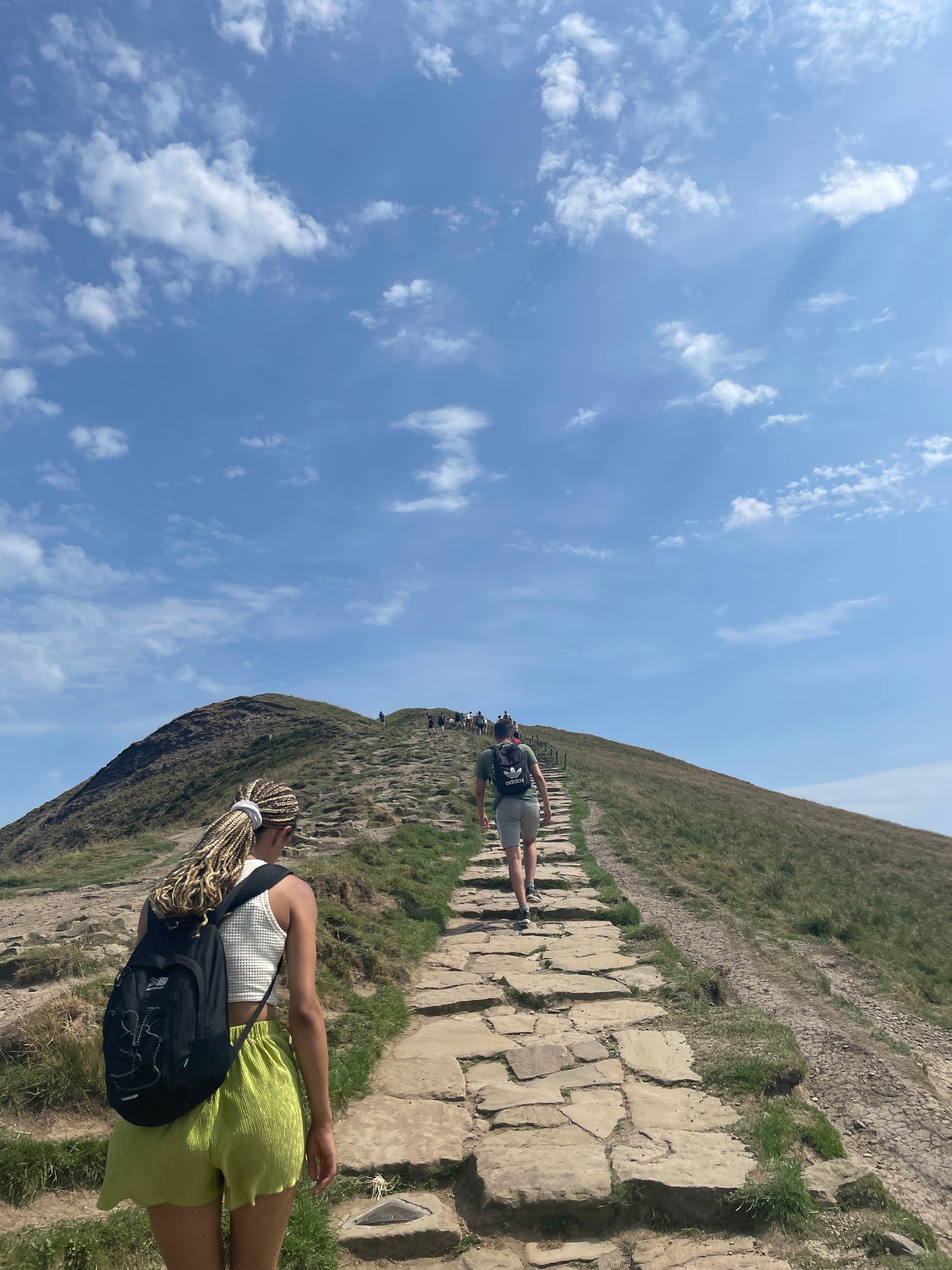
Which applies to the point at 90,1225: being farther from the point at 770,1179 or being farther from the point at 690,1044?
the point at 690,1044

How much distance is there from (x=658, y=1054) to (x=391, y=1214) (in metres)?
2.53

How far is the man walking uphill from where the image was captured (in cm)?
931

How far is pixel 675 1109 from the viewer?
485cm

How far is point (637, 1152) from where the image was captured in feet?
14.1

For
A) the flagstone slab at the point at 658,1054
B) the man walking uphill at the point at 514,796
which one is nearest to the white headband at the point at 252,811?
the flagstone slab at the point at 658,1054

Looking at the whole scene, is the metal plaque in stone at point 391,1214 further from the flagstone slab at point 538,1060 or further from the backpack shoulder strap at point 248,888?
the backpack shoulder strap at point 248,888

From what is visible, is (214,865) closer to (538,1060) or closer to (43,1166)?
(43,1166)

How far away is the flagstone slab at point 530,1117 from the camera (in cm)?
476

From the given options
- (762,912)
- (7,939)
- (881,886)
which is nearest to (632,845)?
(762,912)

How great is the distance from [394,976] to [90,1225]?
3.90 metres

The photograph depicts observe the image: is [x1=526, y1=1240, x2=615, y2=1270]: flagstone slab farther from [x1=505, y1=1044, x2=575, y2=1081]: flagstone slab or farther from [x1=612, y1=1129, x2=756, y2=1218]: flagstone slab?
[x1=505, y1=1044, x2=575, y2=1081]: flagstone slab

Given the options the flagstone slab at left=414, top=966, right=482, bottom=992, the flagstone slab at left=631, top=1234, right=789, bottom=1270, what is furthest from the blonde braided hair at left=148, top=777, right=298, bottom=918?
the flagstone slab at left=414, top=966, right=482, bottom=992

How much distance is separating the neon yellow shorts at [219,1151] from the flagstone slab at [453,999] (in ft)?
15.0

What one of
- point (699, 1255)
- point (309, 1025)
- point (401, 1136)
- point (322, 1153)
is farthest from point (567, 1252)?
point (309, 1025)
